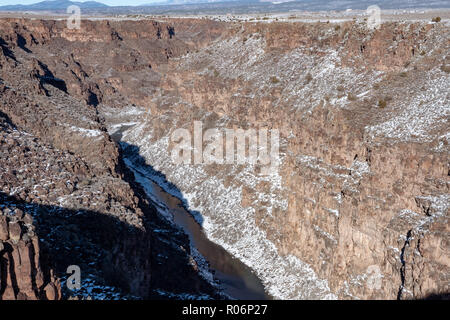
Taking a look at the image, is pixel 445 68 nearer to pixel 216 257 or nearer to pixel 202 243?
pixel 216 257

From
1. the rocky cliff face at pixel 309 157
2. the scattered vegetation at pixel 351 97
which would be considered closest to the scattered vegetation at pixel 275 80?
the rocky cliff face at pixel 309 157

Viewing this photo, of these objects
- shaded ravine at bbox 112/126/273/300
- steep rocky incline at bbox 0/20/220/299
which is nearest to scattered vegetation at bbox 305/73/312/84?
shaded ravine at bbox 112/126/273/300

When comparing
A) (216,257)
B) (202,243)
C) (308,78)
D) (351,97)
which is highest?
(308,78)

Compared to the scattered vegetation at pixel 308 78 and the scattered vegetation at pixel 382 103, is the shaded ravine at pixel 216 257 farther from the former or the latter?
the scattered vegetation at pixel 308 78

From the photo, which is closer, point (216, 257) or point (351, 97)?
point (351, 97)

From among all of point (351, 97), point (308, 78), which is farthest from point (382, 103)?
point (308, 78)
